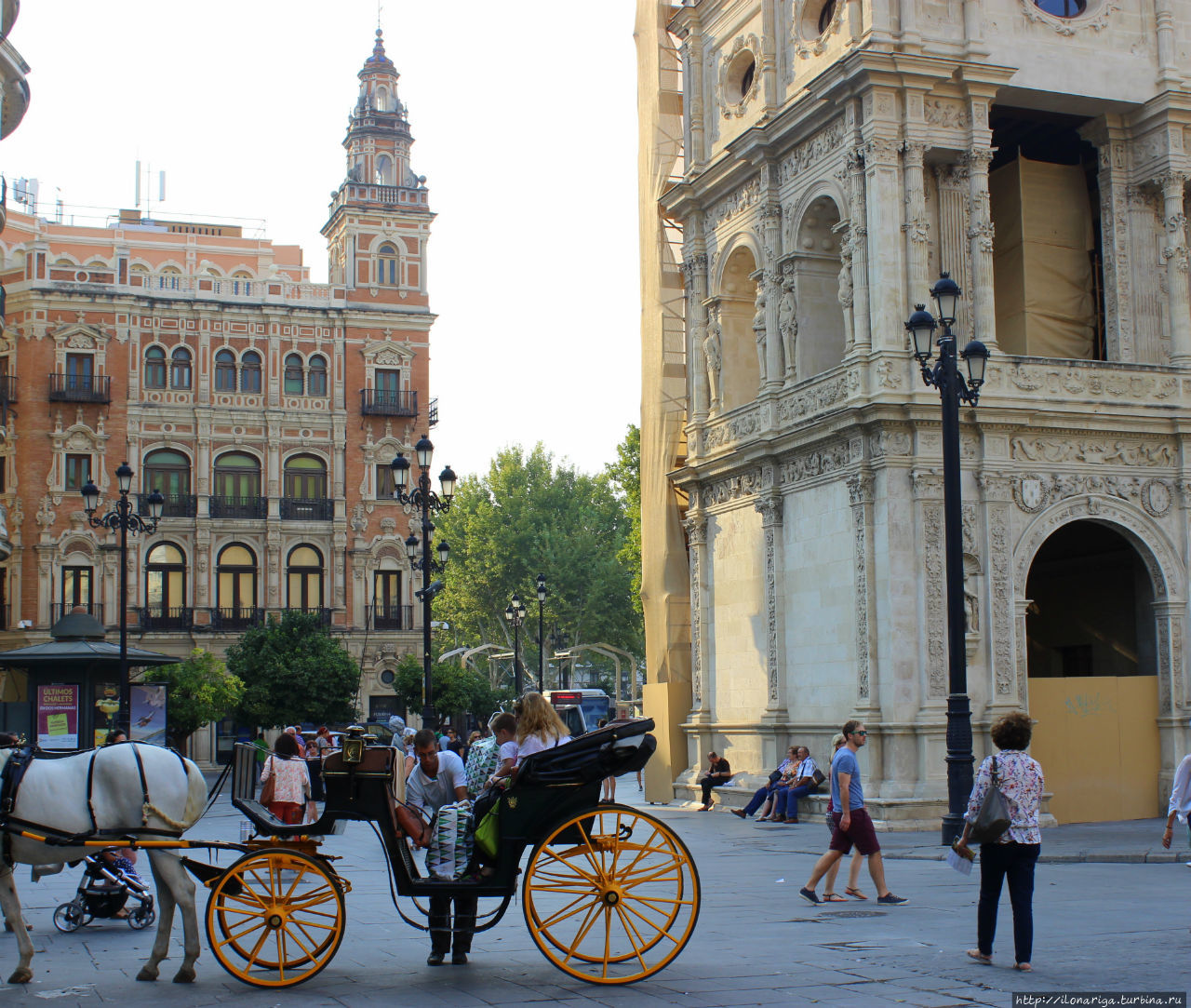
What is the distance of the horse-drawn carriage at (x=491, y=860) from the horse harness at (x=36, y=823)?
2 cm

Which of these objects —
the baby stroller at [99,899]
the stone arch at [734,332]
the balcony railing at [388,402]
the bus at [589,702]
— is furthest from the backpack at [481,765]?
the bus at [589,702]

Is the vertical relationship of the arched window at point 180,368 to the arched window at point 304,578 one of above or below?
above

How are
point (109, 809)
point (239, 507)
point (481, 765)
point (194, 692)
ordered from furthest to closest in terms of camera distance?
point (239, 507), point (194, 692), point (481, 765), point (109, 809)

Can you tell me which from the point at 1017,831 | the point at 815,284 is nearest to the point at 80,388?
the point at 815,284

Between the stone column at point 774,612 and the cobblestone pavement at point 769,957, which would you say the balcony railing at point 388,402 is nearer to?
the stone column at point 774,612

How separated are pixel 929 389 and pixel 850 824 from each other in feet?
36.3

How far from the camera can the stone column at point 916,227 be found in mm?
23344

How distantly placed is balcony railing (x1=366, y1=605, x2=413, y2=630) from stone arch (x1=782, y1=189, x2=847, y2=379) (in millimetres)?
31472

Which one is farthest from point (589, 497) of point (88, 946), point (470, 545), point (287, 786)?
point (88, 946)

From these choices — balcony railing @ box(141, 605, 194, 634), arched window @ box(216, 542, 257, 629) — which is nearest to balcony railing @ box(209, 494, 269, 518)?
arched window @ box(216, 542, 257, 629)

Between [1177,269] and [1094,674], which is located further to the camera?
[1094,674]

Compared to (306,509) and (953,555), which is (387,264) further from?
(953,555)

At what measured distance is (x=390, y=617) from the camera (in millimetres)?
54750

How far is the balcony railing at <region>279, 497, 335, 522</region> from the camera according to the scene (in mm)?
54531
